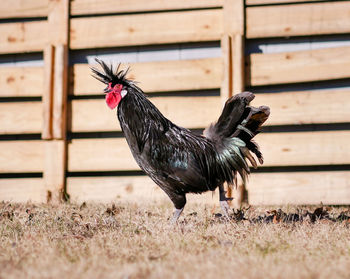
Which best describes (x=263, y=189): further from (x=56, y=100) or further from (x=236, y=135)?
(x=56, y=100)

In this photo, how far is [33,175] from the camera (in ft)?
20.5

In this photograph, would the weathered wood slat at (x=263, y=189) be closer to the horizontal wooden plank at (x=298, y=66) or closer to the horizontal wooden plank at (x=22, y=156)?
the horizontal wooden plank at (x=22, y=156)

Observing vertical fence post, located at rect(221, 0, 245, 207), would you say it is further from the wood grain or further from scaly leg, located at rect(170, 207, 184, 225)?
the wood grain

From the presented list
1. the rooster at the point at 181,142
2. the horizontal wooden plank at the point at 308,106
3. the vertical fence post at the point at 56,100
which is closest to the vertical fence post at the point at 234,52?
the horizontal wooden plank at the point at 308,106

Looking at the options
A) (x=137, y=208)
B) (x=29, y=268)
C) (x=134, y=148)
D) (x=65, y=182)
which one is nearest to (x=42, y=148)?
(x=65, y=182)

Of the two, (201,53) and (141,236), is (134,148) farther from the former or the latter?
(201,53)

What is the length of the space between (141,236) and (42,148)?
314 centimetres

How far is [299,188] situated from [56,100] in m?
3.57

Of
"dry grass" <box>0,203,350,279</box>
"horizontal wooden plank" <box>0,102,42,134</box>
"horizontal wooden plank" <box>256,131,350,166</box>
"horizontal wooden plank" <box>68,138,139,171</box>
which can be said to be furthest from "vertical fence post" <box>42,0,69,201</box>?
"horizontal wooden plank" <box>256,131,350,166</box>

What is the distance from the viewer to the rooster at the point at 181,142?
12.5ft

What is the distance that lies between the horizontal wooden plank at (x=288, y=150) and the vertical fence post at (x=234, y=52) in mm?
657

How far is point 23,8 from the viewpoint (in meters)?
6.07

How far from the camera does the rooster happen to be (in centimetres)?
382

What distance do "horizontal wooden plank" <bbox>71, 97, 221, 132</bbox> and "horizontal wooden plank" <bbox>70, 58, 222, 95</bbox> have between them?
18cm
